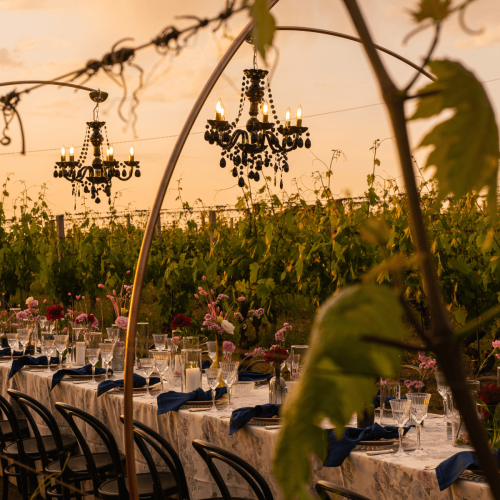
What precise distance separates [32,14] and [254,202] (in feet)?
17.4

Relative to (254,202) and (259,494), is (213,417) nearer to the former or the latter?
(259,494)

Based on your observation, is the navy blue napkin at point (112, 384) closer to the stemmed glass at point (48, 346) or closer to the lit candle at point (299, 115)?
the stemmed glass at point (48, 346)

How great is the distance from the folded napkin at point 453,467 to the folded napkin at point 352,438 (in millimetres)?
327

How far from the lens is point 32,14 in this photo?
3.85ft

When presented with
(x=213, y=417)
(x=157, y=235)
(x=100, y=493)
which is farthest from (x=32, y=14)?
(x=157, y=235)

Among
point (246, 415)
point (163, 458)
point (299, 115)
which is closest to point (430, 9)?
point (246, 415)

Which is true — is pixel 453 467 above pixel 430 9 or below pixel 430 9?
below

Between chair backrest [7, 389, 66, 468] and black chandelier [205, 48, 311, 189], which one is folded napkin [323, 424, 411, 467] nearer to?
chair backrest [7, 389, 66, 468]

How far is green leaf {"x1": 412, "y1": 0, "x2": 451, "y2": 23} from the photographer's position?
0.66ft

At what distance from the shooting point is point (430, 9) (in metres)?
0.20

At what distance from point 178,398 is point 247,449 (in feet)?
1.60

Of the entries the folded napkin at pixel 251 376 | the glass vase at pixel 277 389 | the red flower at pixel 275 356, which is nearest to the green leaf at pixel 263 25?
the red flower at pixel 275 356

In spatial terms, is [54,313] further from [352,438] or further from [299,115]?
[352,438]

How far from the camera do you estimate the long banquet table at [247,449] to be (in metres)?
1.98
